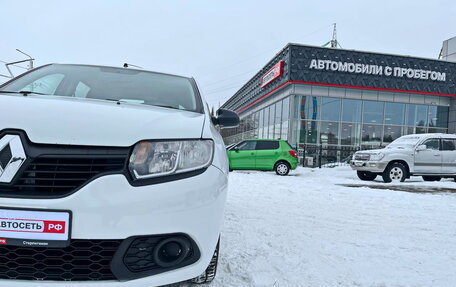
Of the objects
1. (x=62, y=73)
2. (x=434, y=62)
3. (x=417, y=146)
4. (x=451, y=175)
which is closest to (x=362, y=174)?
(x=417, y=146)

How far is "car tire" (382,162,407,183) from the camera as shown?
9.23 meters

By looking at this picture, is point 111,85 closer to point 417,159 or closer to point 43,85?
point 43,85

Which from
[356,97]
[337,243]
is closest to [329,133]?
[356,97]

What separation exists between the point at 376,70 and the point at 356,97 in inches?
72.8

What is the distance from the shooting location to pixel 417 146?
30.5ft

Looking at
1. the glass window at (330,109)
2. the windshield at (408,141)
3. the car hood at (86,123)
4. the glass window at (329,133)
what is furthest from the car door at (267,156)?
the car hood at (86,123)

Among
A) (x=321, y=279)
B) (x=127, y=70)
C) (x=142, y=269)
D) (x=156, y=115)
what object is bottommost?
(x=321, y=279)

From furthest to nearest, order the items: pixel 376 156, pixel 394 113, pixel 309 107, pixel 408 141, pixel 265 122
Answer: pixel 265 122
pixel 394 113
pixel 309 107
pixel 408 141
pixel 376 156

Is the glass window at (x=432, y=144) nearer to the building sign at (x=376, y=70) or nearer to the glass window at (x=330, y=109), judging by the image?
the glass window at (x=330, y=109)

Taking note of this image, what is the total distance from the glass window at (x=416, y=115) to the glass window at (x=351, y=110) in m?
3.33

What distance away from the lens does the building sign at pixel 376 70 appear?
17.5 meters

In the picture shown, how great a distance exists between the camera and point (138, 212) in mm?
1372

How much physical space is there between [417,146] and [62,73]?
31.9 ft

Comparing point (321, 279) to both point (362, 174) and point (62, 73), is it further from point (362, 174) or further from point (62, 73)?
point (362, 174)
